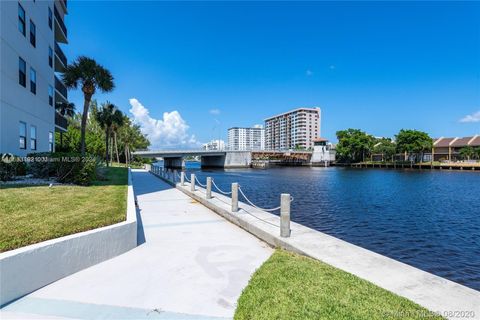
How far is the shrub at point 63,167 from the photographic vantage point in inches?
514

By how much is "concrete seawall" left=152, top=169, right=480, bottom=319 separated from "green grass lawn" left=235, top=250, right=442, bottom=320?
296 millimetres

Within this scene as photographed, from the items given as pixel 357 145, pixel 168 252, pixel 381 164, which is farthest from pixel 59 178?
pixel 357 145

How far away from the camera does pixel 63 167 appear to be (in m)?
13.1

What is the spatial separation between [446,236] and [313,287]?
408 inches

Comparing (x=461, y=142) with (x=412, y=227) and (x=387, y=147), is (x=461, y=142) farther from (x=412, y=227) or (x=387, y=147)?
(x=412, y=227)

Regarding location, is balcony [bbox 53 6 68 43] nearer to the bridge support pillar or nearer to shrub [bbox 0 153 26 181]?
shrub [bbox 0 153 26 181]

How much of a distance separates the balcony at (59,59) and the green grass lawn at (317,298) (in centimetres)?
2925

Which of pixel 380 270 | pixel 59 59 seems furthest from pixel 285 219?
pixel 59 59

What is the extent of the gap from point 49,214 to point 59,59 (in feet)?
82.4

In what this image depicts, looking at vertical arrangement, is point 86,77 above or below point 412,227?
above

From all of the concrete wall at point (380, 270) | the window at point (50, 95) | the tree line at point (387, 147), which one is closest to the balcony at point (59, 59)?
the window at point (50, 95)

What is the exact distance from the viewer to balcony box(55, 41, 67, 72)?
83.7ft

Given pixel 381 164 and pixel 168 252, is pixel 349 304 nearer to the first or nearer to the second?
pixel 168 252

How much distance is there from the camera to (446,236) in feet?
37.2
